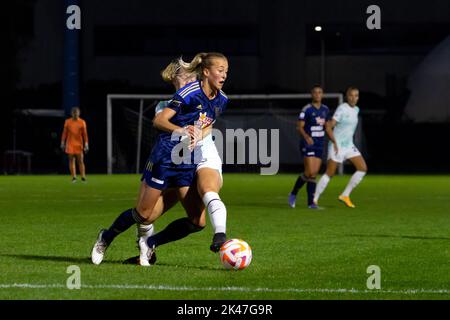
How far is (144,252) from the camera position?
9766mm

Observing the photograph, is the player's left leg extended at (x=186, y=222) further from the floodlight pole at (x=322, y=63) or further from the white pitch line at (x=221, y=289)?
the floodlight pole at (x=322, y=63)

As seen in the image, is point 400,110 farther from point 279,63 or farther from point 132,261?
point 132,261

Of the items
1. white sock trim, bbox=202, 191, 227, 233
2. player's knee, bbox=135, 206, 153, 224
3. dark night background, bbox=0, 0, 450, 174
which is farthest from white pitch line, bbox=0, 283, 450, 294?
dark night background, bbox=0, 0, 450, 174

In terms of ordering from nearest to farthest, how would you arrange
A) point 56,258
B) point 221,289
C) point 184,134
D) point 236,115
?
point 221,289 → point 184,134 → point 56,258 → point 236,115

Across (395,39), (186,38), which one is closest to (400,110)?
(395,39)

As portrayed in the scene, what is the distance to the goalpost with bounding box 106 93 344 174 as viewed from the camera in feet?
118

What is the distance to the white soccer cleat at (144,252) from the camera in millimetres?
9750

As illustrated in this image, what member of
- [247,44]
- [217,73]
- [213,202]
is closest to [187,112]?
[217,73]

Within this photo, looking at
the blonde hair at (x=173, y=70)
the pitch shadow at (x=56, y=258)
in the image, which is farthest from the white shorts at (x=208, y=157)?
the pitch shadow at (x=56, y=258)

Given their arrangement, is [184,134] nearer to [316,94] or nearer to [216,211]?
[216,211]

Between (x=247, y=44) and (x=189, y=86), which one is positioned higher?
(x=247, y=44)

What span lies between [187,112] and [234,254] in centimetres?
129

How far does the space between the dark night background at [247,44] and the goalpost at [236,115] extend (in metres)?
4.85

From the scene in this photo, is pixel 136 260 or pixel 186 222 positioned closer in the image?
pixel 186 222
